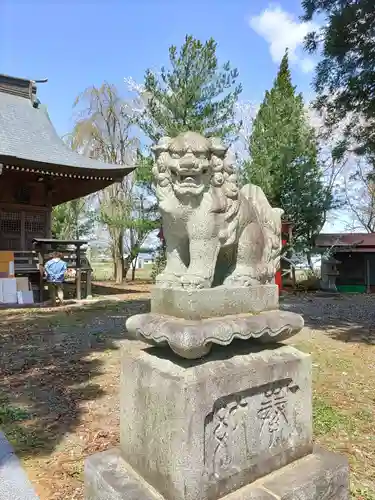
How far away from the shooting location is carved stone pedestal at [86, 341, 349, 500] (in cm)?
181

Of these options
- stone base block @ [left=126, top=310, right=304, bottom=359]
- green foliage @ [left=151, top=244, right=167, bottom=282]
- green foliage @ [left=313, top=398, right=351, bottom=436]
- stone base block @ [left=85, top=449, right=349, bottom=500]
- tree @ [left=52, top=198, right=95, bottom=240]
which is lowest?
green foliage @ [left=313, top=398, right=351, bottom=436]

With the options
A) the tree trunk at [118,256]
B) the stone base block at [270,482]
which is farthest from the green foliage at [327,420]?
the tree trunk at [118,256]

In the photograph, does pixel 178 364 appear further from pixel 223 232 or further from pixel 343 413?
pixel 343 413

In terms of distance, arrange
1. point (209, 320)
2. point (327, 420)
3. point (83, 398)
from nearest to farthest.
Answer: point (209, 320) < point (327, 420) < point (83, 398)

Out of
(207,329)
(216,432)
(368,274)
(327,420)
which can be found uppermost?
(207,329)

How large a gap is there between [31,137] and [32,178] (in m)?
1.83

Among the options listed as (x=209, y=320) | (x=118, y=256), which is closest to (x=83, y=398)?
(x=209, y=320)

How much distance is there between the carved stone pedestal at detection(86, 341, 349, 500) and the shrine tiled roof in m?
9.28

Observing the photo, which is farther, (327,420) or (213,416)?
(327,420)

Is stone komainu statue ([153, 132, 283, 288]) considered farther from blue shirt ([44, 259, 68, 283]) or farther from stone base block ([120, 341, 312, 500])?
blue shirt ([44, 259, 68, 283])

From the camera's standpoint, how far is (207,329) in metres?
1.87

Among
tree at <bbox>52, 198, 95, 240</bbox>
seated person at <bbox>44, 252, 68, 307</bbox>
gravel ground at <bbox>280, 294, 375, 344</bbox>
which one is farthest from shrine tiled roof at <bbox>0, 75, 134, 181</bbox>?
tree at <bbox>52, 198, 95, 240</bbox>

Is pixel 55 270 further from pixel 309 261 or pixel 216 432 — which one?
pixel 309 261

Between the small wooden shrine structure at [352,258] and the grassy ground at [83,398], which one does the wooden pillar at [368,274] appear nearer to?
the small wooden shrine structure at [352,258]
